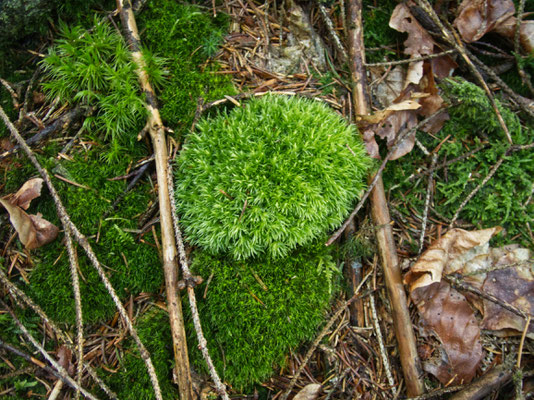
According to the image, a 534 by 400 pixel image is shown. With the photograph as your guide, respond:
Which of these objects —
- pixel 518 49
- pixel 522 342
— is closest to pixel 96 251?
pixel 522 342

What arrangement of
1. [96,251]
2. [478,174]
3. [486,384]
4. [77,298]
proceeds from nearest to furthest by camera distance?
[77,298]
[486,384]
[96,251]
[478,174]

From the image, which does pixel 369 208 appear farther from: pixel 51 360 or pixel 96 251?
pixel 51 360

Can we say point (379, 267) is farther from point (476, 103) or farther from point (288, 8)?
point (288, 8)

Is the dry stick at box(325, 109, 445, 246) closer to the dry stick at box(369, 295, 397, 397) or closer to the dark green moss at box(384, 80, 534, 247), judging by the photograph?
the dark green moss at box(384, 80, 534, 247)

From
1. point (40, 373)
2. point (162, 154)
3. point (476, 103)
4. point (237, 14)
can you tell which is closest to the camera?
point (40, 373)

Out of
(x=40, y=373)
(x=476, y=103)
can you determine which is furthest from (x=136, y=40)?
(x=476, y=103)

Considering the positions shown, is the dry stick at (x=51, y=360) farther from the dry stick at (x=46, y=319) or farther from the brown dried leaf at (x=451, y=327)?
the brown dried leaf at (x=451, y=327)
